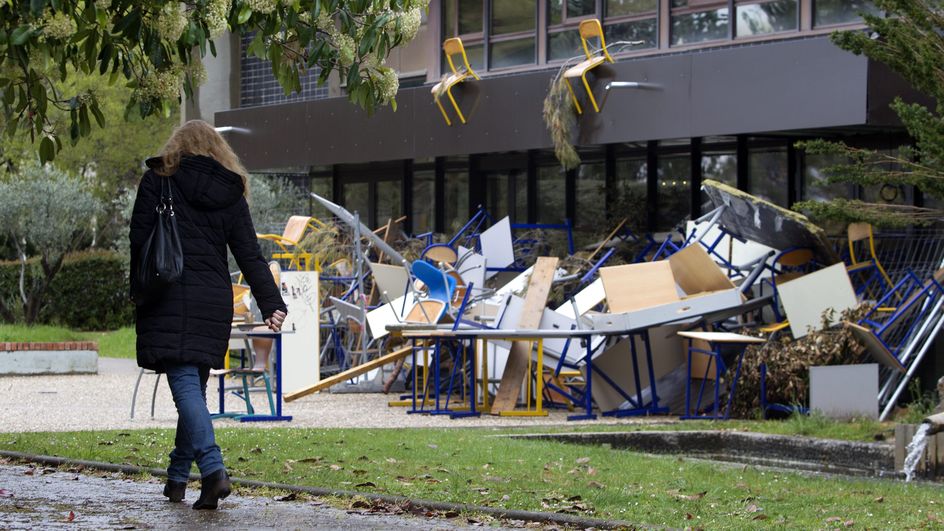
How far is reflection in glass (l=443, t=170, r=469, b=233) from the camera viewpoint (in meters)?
23.2

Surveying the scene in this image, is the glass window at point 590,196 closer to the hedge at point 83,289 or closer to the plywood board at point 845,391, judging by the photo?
the plywood board at point 845,391

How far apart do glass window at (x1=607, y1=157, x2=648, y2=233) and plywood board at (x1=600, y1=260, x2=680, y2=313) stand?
191 inches

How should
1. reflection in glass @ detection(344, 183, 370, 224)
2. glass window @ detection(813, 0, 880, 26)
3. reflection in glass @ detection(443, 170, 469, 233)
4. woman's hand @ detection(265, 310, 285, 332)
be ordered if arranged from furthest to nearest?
reflection in glass @ detection(344, 183, 370, 224) < reflection in glass @ detection(443, 170, 469, 233) < glass window @ detection(813, 0, 880, 26) < woman's hand @ detection(265, 310, 285, 332)

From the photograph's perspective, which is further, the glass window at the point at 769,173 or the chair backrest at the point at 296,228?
the chair backrest at the point at 296,228

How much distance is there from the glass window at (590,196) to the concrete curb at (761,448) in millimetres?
8720

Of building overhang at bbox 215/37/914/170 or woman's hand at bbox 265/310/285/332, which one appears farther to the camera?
building overhang at bbox 215/37/914/170

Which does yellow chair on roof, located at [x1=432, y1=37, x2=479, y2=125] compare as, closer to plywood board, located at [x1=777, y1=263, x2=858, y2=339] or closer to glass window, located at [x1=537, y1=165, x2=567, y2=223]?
glass window, located at [x1=537, y1=165, x2=567, y2=223]

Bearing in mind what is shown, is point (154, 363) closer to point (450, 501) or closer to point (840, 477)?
point (450, 501)

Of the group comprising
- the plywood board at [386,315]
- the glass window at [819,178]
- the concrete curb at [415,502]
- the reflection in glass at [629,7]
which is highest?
the reflection in glass at [629,7]

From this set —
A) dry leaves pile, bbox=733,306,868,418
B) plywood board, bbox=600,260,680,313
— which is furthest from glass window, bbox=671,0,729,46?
dry leaves pile, bbox=733,306,868,418

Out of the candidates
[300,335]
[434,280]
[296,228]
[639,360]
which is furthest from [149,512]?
[296,228]

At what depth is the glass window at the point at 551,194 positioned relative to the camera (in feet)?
71.6

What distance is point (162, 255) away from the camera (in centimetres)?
712

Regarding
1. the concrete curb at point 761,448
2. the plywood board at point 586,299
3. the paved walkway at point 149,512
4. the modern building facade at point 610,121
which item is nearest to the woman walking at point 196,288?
the paved walkway at point 149,512
